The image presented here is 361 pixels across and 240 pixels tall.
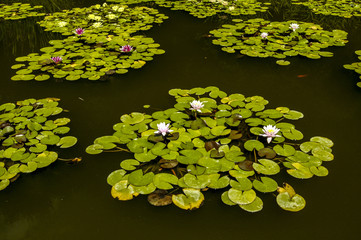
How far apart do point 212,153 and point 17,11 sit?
458 centimetres

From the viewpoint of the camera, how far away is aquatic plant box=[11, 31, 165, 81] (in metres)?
2.67

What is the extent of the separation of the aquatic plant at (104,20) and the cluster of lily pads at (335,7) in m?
2.31

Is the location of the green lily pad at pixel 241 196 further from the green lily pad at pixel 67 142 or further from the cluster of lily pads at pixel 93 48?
the cluster of lily pads at pixel 93 48

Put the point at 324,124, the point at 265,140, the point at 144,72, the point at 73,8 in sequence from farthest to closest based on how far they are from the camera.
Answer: the point at 73,8 < the point at 144,72 < the point at 324,124 < the point at 265,140

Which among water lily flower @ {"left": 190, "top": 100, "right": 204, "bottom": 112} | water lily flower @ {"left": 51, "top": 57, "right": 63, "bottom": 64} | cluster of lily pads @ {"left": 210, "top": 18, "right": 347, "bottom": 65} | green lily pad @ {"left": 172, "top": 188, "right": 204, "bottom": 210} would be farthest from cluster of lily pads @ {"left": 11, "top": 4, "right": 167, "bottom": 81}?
green lily pad @ {"left": 172, "top": 188, "right": 204, "bottom": 210}

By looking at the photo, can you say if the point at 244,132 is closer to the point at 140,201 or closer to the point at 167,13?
the point at 140,201

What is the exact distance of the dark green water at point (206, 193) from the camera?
1325 mm

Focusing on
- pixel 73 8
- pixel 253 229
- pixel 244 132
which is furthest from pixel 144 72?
pixel 73 8

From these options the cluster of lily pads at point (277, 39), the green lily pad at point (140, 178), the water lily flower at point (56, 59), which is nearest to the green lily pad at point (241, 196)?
the green lily pad at point (140, 178)

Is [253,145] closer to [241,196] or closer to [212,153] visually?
[212,153]

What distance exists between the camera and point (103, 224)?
1353mm

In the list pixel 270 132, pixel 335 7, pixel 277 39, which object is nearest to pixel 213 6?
pixel 277 39

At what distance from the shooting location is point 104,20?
4113mm

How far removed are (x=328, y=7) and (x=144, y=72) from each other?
11.2 feet
